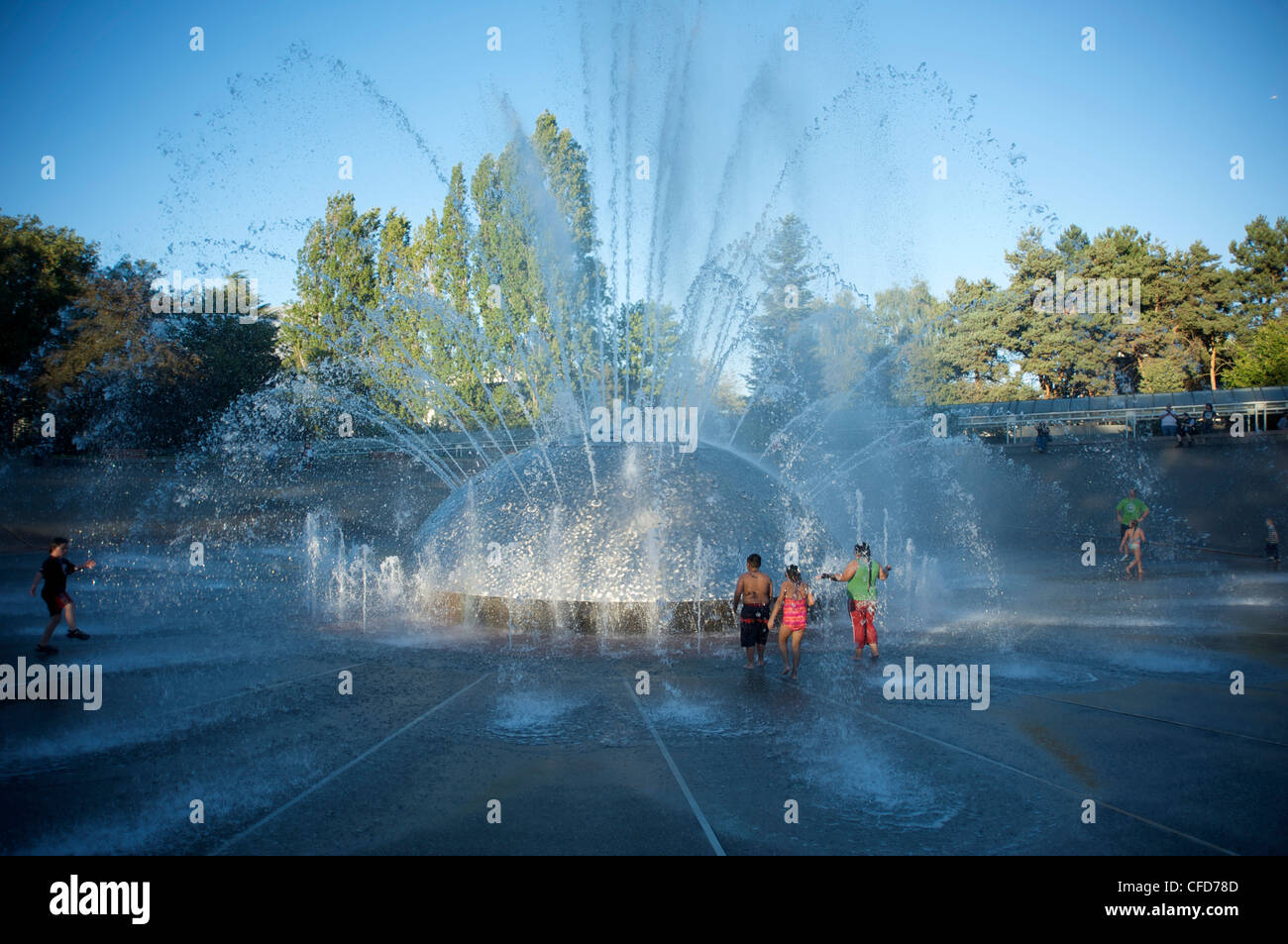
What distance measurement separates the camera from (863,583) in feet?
32.1

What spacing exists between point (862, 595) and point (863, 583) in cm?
17

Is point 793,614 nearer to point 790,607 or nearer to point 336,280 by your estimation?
point 790,607

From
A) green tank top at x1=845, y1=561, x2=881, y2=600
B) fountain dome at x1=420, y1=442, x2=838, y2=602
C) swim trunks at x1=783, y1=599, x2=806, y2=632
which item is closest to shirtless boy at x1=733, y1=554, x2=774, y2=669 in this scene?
swim trunks at x1=783, y1=599, x2=806, y2=632

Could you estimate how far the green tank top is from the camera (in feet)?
31.8

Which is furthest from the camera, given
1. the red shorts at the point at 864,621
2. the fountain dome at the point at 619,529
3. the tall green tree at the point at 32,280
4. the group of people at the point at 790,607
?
the tall green tree at the point at 32,280

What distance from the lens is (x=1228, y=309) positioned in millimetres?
58938

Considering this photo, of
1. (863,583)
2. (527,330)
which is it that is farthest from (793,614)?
(527,330)

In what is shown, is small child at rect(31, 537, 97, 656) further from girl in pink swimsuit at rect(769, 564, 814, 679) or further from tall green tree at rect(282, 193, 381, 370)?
tall green tree at rect(282, 193, 381, 370)

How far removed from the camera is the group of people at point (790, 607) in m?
8.84

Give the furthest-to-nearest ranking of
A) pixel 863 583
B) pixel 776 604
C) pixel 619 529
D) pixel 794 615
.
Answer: pixel 619 529 < pixel 863 583 < pixel 776 604 < pixel 794 615

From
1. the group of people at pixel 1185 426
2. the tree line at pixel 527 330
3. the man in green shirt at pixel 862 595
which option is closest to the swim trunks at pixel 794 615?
the man in green shirt at pixel 862 595

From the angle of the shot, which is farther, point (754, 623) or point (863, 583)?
point (863, 583)

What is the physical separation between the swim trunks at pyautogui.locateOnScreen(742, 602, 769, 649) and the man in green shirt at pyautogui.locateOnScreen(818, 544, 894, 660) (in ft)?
3.77

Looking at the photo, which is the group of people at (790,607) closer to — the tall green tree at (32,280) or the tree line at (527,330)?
the tree line at (527,330)
